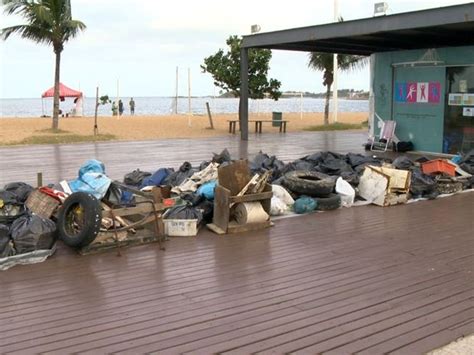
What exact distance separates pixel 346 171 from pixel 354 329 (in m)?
5.44

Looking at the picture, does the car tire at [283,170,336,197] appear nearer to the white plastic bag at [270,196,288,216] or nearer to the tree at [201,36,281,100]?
the white plastic bag at [270,196,288,216]

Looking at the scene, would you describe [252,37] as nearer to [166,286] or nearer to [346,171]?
[346,171]

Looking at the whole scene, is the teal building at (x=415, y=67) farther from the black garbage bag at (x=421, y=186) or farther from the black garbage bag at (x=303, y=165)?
the black garbage bag at (x=303, y=165)

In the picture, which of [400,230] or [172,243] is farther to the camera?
[400,230]

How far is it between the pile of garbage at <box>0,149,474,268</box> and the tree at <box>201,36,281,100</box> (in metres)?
14.8

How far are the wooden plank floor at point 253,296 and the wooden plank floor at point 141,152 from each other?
5540 mm

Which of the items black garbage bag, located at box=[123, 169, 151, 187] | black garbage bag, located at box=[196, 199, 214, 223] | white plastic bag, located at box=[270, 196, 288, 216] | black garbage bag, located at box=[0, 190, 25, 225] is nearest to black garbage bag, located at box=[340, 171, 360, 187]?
white plastic bag, located at box=[270, 196, 288, 216]

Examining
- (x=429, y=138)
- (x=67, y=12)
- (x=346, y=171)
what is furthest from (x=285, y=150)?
(x=67, y=12)

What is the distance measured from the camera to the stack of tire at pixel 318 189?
25.1ft

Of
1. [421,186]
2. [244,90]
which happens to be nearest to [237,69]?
[244,90]

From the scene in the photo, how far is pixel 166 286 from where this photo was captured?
464 cm

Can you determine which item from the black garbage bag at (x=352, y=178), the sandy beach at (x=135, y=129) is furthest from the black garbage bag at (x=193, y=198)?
the sandy beach at (x=135, y=129)

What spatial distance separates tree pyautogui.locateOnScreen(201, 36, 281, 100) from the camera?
80.8ft

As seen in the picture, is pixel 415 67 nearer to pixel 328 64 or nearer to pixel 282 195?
pixel 282 195
